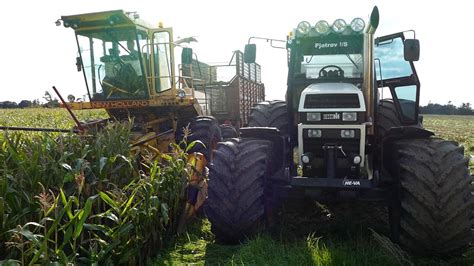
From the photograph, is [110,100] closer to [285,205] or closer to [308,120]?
[285,205]

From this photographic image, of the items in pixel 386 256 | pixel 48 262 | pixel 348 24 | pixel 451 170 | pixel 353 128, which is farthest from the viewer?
pixel 348 24

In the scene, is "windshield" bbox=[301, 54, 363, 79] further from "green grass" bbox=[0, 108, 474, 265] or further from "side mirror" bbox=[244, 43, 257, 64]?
"green grass" bbox=[0, 108, 474, 265]

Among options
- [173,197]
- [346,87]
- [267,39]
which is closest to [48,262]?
[173,197]

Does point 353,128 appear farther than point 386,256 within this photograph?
Yes

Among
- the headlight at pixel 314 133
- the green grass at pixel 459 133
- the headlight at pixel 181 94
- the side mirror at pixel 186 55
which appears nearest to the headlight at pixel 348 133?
the headlight at pixel 314 133

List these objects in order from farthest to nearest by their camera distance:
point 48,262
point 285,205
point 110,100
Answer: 1. point 110,100
2. point 285,205
3. point 48,262

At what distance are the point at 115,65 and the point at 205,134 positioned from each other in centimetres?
208

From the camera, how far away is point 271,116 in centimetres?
566

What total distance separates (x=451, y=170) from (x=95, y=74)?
20.3 ft

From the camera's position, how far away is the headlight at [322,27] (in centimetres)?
520

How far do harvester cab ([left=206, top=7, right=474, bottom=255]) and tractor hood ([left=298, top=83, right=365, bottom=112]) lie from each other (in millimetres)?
11

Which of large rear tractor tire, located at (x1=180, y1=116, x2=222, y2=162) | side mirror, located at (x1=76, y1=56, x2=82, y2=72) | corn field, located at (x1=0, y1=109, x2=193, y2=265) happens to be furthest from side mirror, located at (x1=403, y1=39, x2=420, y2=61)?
side mirror, located at (x1=76, y1=56, x2=82, y2=72)

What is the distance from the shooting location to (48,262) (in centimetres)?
280

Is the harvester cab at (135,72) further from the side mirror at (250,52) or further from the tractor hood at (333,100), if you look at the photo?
the tractor hood at (333,100)
